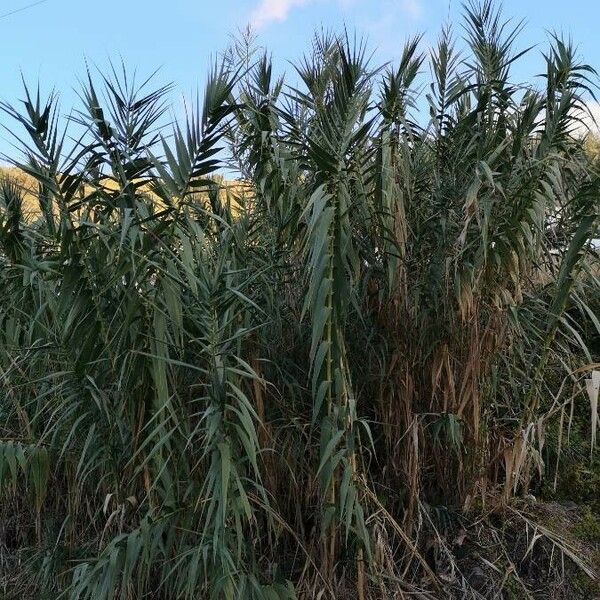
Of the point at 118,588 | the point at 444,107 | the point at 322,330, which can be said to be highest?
the point at 444,107

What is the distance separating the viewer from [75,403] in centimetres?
318

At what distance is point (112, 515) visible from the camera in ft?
10.3

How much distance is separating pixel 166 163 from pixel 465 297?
1494mm

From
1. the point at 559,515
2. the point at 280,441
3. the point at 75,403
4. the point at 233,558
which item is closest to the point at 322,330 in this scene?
the point at 280,441

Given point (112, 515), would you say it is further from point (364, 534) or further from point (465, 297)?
point (465, 297)

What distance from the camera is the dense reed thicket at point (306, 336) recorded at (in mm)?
2922

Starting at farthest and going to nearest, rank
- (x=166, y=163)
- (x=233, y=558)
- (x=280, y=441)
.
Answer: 1. (x=280, y=441)
2. (x=166, y=163)
3. (x=233, y=558)

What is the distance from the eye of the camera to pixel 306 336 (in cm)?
348

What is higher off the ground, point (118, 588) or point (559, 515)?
point (559, 515)

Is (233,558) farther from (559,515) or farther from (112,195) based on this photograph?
(559,515)

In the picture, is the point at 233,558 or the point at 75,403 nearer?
the point at 233,558

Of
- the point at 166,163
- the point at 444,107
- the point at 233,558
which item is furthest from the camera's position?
the point at 444,107

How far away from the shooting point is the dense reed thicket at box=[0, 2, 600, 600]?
2922 mm

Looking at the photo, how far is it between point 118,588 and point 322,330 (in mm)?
1548
